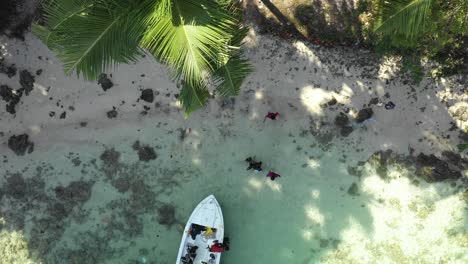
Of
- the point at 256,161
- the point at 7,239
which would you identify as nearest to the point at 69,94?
the point at 7,239

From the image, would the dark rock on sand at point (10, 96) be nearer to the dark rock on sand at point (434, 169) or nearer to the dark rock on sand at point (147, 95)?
the dark rock on sand at point (147, 95)

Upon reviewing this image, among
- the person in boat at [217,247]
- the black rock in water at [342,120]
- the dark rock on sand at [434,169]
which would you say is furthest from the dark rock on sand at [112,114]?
the dark rock on sand at [434,169]

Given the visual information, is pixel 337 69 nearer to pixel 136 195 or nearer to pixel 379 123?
pixel 379 123

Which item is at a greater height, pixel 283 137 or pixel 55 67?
pixel 55 67

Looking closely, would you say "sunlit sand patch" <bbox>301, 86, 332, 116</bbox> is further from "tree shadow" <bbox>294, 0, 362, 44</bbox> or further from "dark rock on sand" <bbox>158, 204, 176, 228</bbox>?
"dark rock on sand" <bbox>158, 204, 176, 228</bbox>

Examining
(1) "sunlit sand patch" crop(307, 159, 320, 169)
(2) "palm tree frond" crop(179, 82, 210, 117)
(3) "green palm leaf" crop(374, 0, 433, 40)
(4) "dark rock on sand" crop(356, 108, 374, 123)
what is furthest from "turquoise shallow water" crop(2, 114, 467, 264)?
(3) "green palm leaf" crop(374, 0, 433, 40)

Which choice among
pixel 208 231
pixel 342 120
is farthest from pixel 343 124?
pixel 208 231
